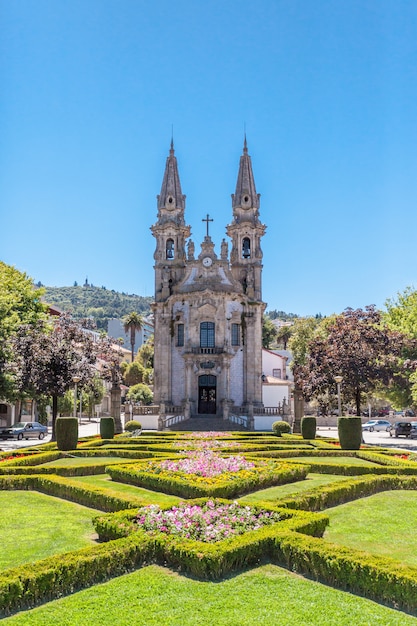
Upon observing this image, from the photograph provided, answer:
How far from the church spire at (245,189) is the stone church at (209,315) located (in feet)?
0.30

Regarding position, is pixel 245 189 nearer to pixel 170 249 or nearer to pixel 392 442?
pixel 170 249

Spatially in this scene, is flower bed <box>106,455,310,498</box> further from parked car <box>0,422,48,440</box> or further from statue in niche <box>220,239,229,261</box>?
statue in niche <box>220,239,229,261</box>

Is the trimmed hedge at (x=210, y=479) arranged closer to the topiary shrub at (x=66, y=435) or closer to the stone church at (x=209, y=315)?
the topiary shrub at (x=66, y=435)

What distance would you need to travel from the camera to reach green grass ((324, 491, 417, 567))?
10.7 m

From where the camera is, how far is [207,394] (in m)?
47.8

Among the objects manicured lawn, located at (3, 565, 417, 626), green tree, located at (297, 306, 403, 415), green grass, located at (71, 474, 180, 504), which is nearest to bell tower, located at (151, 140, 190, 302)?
green tree, located at (297, 306, 403, 415)

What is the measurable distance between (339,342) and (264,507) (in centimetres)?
2809

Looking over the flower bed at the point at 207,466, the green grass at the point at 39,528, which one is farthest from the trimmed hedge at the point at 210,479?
the green grass at the point at 39,528

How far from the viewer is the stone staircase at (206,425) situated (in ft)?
139

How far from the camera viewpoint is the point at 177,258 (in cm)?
5203

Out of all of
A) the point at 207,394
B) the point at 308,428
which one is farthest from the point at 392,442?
the point at 207,394

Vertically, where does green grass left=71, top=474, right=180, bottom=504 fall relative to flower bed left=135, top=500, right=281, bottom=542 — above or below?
below

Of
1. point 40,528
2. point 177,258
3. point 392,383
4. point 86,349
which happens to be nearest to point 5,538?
point 40,528

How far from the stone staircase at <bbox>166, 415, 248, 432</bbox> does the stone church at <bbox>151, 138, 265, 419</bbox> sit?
43.2 inches
